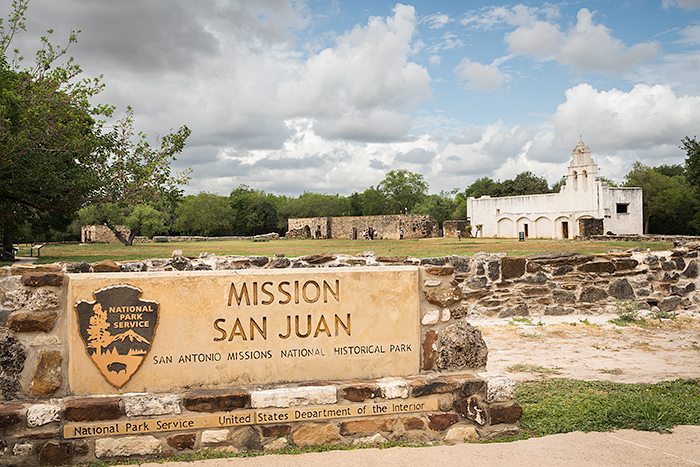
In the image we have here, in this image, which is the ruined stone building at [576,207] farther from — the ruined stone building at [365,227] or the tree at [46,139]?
the tree at [46,139]

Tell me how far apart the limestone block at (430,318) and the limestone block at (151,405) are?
5.85ft

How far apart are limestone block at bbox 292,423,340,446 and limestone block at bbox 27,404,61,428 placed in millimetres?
1489

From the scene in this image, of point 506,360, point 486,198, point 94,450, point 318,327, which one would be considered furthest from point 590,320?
point 486,198

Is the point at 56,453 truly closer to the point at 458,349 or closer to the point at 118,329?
the point at 118,329

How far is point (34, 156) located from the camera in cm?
1267

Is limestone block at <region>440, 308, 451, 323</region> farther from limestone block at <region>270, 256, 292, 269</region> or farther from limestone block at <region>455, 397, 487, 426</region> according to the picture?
limestone block at <region>270, 256, 292, 269</region>

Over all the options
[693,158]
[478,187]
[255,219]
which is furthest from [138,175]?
[478,187]

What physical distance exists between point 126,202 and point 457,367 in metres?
13.6

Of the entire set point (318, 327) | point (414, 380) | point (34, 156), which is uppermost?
point (34, 156)

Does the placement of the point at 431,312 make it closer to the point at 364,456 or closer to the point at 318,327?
the point at 318,327

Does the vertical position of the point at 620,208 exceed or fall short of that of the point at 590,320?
it exceeds it

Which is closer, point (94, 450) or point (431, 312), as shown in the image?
point (94, 450)

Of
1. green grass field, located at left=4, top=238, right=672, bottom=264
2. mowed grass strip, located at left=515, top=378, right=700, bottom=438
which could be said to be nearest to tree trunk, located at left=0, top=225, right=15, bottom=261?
green grass field, located at left=4, top=238, right=672, bottom=264

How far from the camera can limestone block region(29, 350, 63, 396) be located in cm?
313
